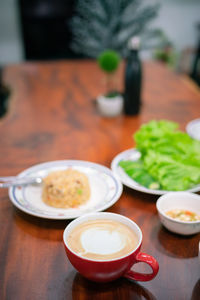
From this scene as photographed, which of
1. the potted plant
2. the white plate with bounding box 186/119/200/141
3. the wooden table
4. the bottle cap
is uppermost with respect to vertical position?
the bottle cap

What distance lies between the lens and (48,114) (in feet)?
6.42

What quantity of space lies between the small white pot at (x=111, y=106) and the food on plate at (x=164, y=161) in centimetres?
62

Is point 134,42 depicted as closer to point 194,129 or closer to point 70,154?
point 194,129

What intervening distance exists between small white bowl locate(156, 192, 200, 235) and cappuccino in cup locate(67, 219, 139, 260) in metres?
0.15

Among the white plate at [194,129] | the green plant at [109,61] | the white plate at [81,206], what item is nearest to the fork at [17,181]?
the white plate at [81,206]

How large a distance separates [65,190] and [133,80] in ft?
3.11

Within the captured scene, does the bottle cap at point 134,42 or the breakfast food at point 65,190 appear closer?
the breakfast food at point 65,190

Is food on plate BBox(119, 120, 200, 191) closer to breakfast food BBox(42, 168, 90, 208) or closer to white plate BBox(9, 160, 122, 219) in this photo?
white plate BBox(9, 160, 122, 219)

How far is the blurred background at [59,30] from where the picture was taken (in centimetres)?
546

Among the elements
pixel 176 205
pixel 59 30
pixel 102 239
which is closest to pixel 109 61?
pixel 176 205

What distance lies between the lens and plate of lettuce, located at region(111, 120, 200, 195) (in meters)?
1.10

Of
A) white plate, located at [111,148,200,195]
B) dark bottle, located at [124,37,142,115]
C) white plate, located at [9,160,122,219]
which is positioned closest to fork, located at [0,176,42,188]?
white plate, located at [9,160,122,219]

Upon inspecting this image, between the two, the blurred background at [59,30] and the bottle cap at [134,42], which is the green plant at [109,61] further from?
the blurred background at [59,30]

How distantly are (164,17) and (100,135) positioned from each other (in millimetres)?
4845
